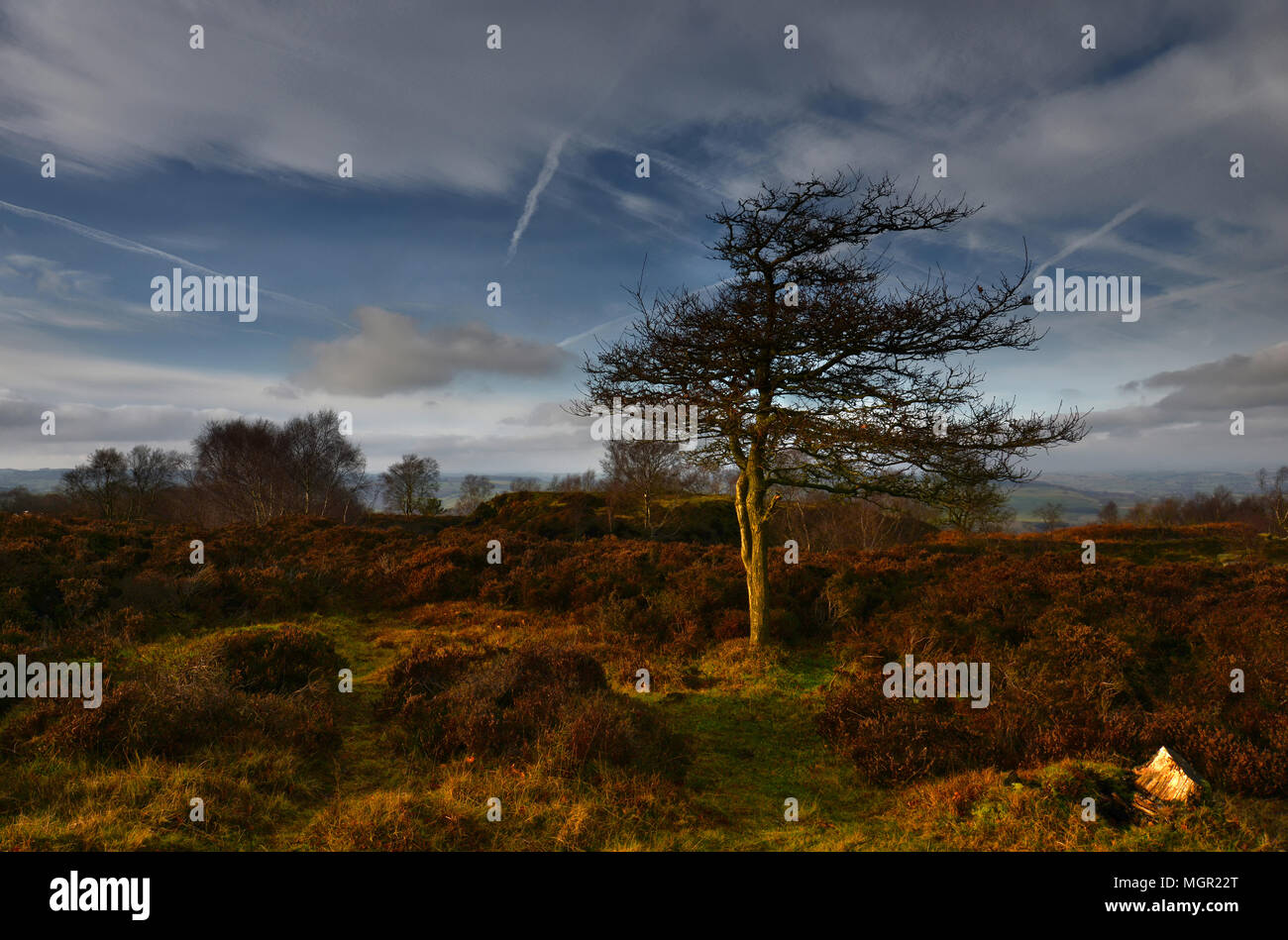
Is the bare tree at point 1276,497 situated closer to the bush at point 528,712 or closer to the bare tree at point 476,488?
the bush at point 528,712

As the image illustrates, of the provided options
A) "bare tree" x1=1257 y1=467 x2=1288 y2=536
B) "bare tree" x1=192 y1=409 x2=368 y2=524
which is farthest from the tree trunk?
"bare tree" x1=1257 y1=467 x2=1288 y2=536

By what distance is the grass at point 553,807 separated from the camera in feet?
15.4

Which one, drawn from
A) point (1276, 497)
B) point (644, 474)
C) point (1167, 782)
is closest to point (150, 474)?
point (644, 474)

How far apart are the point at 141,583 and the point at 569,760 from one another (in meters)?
12.7

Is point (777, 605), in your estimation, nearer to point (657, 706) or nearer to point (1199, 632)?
point (657, 706)

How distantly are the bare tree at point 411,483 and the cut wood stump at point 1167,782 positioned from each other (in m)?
52.8

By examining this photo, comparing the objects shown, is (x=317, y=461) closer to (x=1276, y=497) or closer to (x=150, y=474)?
(x=150, y=474)

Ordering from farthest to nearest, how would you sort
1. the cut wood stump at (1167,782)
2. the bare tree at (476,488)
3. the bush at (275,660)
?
1. the bare tree at (476,488)
2. the bush at (275,660)
3. the cut wood stump at (1167,782)

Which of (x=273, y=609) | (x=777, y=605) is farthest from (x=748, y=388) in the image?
(x=273, y=609)

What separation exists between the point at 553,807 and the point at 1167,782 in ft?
17.5

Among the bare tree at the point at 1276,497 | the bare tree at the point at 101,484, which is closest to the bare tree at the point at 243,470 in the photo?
the bare tree at the point at 101,484

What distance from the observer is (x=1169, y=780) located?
5184mm
